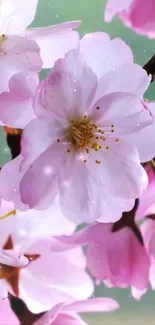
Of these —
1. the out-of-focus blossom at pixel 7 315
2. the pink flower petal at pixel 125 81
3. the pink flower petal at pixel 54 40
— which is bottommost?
the out-of-focus blossom at pixel 7 315

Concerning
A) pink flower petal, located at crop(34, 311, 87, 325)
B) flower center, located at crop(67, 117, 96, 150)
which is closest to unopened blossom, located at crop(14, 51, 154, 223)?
flower center, located at crop(67, 117, 96, 150)

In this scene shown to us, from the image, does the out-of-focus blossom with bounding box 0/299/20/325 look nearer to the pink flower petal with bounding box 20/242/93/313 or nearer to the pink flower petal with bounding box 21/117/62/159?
the pink flower petal with bounding box 20/242/93/313

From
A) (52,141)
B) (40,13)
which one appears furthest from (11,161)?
(40,13)

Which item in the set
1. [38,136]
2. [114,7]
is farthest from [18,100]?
[114,7]

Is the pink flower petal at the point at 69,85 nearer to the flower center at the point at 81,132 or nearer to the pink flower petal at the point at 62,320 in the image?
the flower center at the point at 81,132

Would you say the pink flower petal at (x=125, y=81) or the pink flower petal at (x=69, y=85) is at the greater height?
the pink flower petal at (x=69, y=85)

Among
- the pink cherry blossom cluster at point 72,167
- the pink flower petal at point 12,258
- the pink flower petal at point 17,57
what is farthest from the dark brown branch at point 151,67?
the pink flower petal at point 12,258
